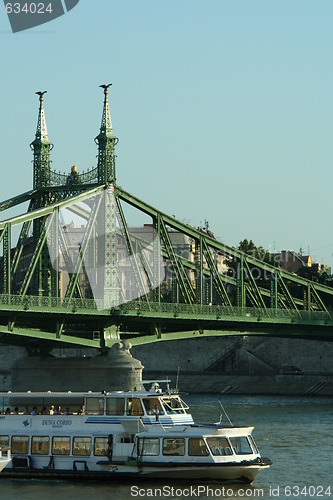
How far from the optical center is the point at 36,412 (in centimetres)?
6756

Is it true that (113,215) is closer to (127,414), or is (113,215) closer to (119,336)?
(119,336)

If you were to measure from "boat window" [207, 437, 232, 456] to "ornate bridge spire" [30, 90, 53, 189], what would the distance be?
5724 centimetres

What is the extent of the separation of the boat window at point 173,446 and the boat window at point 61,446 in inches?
185

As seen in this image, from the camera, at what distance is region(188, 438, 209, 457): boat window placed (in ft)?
207

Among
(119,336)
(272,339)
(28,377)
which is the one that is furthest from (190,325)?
(272,339)

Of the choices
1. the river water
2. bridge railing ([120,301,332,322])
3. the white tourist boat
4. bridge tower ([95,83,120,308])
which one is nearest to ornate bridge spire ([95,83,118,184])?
bridge tower ([95,83,120,308])

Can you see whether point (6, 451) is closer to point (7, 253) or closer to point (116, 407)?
point (116, 407)

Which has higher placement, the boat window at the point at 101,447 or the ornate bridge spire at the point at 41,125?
the ornate bridge spire at the point at 41,125

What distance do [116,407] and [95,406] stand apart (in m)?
1.12

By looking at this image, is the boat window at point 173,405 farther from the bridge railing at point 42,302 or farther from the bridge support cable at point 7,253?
the bridge support cable at point 7,253

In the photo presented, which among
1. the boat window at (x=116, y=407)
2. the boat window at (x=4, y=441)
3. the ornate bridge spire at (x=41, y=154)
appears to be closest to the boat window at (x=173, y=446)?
the boat window at (x=116, y=407)

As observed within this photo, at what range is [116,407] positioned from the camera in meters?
66.6

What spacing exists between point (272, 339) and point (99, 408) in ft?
296

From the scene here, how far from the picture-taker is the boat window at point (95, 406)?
66.9 m
